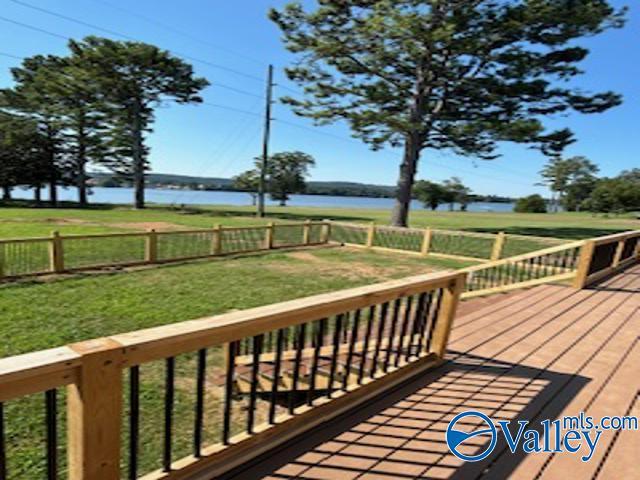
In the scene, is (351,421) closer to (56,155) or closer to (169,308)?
(169,308)

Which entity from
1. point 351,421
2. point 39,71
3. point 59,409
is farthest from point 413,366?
point 39,71

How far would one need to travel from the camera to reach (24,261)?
7.89 m

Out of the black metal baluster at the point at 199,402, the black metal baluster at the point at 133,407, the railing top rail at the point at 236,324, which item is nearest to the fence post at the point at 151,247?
the railing top rail at the point at 236,324

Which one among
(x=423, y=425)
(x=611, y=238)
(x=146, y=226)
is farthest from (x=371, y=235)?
(x=423, y=425)

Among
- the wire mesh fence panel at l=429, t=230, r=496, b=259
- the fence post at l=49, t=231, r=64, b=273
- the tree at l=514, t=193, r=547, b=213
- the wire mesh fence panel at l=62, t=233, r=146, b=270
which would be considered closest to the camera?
the fence post at l=49, t=231, r=64, b=273

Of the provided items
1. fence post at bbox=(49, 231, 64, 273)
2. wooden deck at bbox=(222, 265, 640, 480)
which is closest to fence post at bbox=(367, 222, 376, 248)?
wooden deck at bbox=(222, 265, 640, 480)

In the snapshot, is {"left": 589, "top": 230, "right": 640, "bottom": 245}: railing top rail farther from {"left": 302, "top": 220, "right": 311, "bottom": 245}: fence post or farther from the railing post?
{"left": 302, "top": 220, "right": 311, "bottom": 245}: fence post

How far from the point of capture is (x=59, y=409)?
10.6 feet

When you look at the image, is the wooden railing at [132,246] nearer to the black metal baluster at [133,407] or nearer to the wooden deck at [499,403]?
the black metal baluster at [133,407]

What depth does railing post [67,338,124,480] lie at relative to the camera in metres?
1.31

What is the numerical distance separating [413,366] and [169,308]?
166 inches

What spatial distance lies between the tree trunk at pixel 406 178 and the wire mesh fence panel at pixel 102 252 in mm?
10875

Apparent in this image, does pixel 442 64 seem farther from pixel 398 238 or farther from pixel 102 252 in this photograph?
pixel 102 252

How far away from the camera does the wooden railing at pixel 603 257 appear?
21.0 ft
